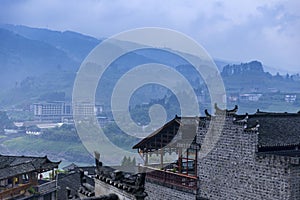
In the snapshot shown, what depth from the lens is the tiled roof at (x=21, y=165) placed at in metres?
22.3

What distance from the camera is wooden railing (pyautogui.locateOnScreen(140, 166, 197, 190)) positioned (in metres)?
17.2

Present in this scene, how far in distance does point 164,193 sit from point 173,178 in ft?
3.01

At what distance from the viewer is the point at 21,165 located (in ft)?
76.5

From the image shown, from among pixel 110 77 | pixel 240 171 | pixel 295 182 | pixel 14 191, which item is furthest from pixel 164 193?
pixel 110 77

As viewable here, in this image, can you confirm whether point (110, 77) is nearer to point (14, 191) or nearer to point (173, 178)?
point (14, 191)

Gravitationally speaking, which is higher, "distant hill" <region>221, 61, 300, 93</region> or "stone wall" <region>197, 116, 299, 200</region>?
"distant hill" <region>221, 61, 300, 93</region>

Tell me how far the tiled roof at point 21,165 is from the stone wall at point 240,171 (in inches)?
396

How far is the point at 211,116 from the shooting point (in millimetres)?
16516

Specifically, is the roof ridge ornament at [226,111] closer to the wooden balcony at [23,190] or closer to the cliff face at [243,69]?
the wooden balcony at [23,190]

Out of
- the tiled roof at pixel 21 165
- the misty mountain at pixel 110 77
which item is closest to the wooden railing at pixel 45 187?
the tiled roof at pixel 21 165

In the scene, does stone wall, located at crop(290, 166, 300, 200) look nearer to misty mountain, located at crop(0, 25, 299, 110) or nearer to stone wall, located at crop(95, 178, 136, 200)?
Result: stone wall, located at crop(95, 178, 136, 200)

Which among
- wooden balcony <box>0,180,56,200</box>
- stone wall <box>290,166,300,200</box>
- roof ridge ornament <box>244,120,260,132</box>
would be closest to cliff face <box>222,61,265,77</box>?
wooden balcony <box>0,180,56,200</box>

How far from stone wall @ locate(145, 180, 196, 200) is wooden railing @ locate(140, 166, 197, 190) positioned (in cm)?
24

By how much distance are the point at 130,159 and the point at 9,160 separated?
1323 centimetres
